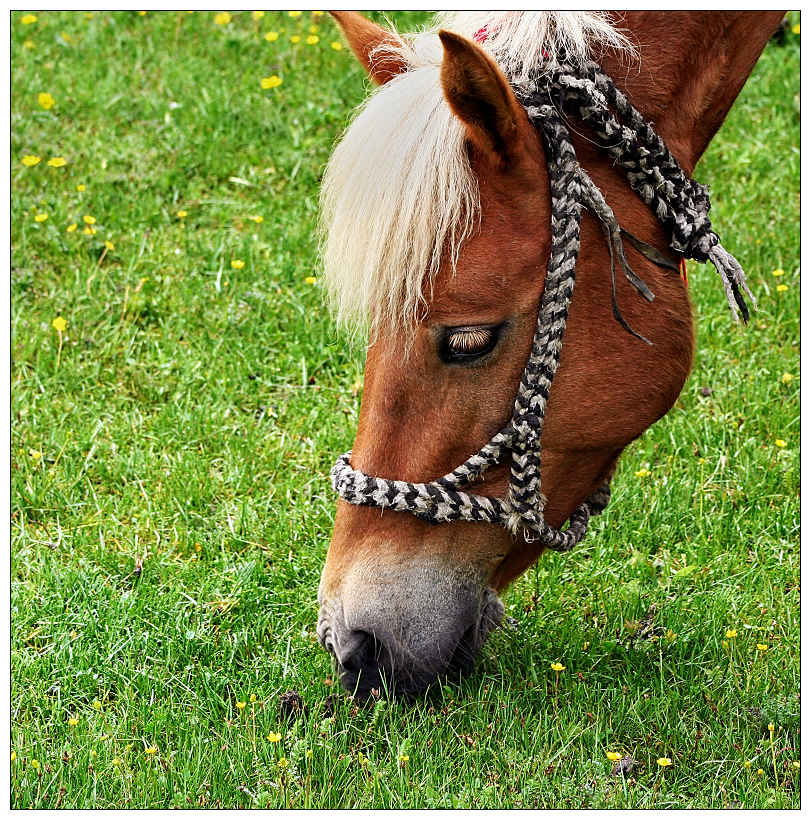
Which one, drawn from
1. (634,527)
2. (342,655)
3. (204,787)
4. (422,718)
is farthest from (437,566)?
(634,527)

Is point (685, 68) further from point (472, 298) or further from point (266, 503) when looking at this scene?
point (266, 503)

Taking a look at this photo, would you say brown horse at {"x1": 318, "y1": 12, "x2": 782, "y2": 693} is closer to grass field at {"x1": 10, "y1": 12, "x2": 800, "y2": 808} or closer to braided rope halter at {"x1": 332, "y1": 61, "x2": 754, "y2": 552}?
braided rope halter at {"x1": 332, "y1": 61, "x2": 754, "y2": 552}

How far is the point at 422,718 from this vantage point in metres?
2.50

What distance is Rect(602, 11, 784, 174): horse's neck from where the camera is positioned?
7.29ft

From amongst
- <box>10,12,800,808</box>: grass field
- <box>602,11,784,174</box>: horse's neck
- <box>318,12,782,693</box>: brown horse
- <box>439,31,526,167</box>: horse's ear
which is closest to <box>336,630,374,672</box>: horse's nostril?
<box>318,12,782,693</box>: brown horse

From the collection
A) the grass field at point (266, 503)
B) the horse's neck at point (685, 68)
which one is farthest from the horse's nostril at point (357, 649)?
the horse's neck at point (685, 68)

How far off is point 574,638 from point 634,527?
656 mm

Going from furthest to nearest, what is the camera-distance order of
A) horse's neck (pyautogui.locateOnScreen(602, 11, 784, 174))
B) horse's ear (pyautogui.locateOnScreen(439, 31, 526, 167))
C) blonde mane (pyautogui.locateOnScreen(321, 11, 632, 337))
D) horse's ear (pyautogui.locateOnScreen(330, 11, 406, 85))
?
horse's ear (pyautogui.locateOnScreen(330, 11, 406, 85)) < horse's neck (pyautogui.locateOnScreen(602, 11, 784, 174)) < blonde mane (pyautogui.locateOnScreen(321, 11, 632, 337)) < horse's ear (pyautogui.locateOnScreen(439, 31, 526, 167))

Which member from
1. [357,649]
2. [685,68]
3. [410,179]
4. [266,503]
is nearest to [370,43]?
[410,179]

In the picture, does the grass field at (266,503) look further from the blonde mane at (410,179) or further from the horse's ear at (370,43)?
the horse's ear at (370,43)

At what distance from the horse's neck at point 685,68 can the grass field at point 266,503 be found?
1397 millimetres

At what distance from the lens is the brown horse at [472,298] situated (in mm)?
2070

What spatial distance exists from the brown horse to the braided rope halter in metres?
0.03

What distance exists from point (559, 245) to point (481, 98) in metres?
0.34
